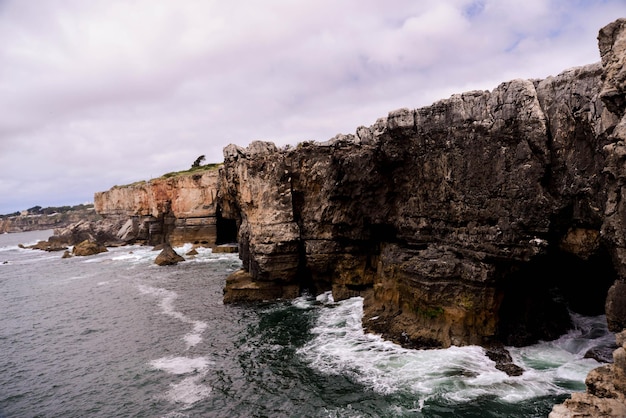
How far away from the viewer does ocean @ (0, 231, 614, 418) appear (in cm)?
1526

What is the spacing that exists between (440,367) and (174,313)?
20424 mm

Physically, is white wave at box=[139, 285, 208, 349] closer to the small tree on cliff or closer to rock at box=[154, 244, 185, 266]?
rock at box=[154, 244, 185, 266]

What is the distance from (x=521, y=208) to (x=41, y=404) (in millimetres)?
23332

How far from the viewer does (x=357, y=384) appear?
55.1 feet

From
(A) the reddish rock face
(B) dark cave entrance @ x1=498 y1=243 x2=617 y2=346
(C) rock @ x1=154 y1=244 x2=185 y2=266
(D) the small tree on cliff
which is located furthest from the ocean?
(D) the small tree on cliff

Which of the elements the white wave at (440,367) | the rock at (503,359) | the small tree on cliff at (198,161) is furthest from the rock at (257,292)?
the small tree on cliff at (198,161)

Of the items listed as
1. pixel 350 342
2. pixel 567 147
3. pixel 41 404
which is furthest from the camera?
pixel 350 342

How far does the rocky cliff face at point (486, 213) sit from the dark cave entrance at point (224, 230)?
37824 mm

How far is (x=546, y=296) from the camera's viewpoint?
65.0ft

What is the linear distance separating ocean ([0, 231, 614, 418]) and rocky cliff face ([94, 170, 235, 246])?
32707 mm

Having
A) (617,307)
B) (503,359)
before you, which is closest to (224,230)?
(503,359)

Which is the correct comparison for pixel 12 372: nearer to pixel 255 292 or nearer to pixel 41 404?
pixel 41 404

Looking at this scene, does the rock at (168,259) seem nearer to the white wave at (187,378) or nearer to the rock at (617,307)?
the white wave at (187,378)

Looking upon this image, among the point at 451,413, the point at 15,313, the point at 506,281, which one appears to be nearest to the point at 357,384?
the point at 451,413
